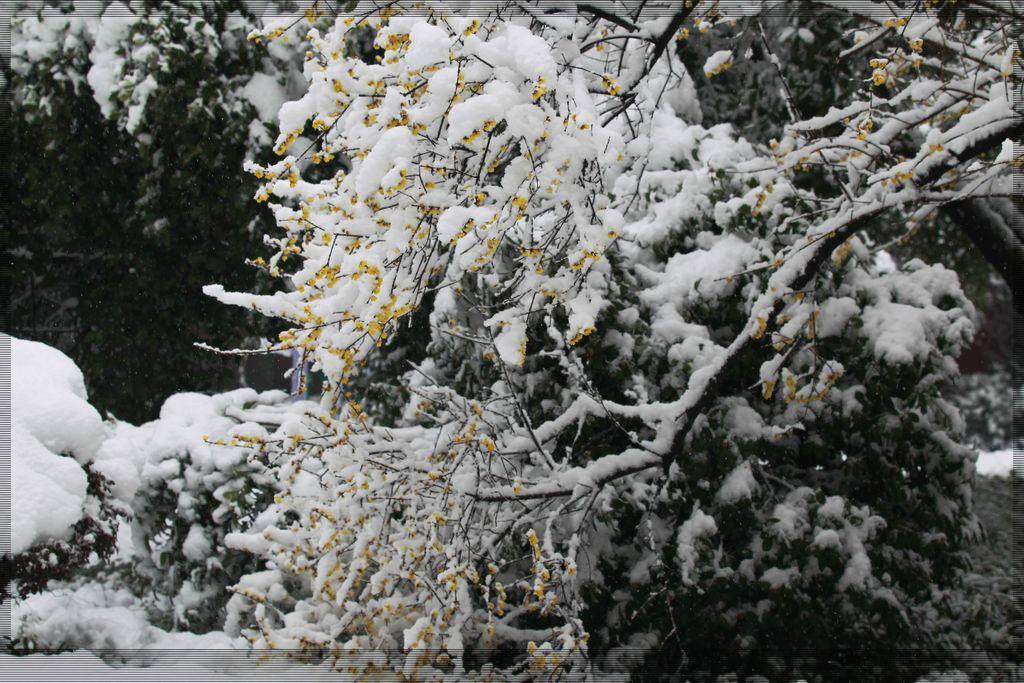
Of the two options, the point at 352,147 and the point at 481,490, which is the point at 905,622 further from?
the point at 352,147

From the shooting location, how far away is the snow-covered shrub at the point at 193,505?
4.38 m

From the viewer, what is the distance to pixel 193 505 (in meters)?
4.40

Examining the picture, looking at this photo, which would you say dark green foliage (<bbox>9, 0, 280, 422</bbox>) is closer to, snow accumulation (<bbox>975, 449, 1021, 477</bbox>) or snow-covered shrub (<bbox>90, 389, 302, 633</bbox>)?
snow-covered shrub (<bbox>90, 389, 302, 633</bbox>)

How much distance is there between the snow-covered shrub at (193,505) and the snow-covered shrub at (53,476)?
11.2 inches

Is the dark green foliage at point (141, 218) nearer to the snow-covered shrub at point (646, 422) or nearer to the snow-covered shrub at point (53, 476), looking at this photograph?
the snow-covered shrub at point (53, 476)

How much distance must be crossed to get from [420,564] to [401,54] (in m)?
2.05

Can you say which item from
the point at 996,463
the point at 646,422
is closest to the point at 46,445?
the point at 646,422

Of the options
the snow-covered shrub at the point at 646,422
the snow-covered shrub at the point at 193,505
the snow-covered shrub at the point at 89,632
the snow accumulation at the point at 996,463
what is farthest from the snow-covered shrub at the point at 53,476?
the snow accumulation at the point at 996,463

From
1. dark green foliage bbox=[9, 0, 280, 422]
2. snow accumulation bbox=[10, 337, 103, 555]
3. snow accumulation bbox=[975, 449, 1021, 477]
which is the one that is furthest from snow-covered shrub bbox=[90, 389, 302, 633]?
snow accumulation bbox=[975, 449, 1021, 477]

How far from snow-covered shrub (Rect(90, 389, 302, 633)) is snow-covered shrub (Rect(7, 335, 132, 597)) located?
11.2 inches

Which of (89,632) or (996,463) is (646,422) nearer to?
(89,632)

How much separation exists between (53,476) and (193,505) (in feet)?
3.07

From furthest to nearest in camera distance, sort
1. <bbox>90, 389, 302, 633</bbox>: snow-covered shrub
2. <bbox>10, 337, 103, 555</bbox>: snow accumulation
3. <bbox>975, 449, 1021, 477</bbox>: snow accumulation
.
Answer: <bbox>975, 449, 1021, 477</bbox>: snow accumulation → <bbox>90, 389, 302, 633</bbox>: snow-covered shrub → <bbox>10, 337, 103, 555</bbox>: snow accumulation

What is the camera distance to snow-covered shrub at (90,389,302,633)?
4.38 meters
